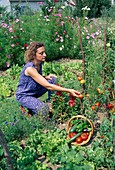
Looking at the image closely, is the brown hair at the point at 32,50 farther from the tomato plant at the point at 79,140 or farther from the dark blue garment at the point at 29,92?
the tomato plant at the point at 79,140

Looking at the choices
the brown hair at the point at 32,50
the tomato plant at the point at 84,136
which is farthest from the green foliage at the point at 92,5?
the tomato plant at the point at 84,136

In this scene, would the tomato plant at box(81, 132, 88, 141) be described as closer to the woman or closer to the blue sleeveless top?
the woman

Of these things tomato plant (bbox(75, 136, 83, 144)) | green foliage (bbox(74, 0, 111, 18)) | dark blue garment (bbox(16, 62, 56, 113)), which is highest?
green foliage (bbox(74, 0, 111, 18))

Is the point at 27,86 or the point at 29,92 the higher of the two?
the point at 27,86

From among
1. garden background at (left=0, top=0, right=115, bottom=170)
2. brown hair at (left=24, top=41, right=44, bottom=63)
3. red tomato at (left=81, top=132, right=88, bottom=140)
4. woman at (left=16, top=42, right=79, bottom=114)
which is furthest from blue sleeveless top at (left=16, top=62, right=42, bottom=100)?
red tomato at (left=81, top=132, right=88, bottom=140)

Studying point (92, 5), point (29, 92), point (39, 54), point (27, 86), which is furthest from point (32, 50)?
point (92, 5)

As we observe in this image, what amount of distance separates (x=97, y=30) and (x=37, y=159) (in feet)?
19.4

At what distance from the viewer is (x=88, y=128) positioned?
11.3ft

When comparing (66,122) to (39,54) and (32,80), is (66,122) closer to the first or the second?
(32,80)

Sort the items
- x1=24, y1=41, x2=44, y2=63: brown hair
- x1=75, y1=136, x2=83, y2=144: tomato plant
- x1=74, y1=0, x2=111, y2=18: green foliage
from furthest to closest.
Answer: x1=74, y1=0, x2=111, y2=18: green foliage < x1=24, y1=41, x2=44, y2=63: brown hair < x1=75, y1=136, x2=83, y2=144: tomato plant

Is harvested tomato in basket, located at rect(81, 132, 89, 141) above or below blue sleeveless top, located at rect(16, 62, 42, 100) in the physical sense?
below

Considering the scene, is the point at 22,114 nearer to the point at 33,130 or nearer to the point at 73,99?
the point at 33,130

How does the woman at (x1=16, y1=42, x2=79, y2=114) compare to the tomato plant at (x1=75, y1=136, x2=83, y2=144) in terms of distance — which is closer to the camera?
the tomato plant at (x1=75, y1=136, x2=83, y2=144)

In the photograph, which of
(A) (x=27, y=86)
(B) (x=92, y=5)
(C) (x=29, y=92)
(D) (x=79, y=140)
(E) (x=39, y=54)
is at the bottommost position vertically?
(D) (x=79, y=140)
